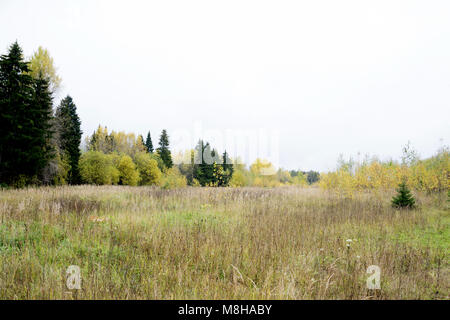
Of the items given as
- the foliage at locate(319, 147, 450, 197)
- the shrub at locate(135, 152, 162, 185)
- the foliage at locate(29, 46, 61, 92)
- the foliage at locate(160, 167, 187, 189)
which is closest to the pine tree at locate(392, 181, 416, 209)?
the foliage at locate(319, 147, 450, 197)

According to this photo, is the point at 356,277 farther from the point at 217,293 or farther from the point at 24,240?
the point at 24,240

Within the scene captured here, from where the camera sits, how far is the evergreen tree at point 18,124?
14336 mm

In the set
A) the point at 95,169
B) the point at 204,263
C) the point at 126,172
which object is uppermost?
the point at 95,169

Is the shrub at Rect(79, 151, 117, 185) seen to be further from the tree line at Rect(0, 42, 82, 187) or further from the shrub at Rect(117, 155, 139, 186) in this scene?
the tree line at Rect(0, 42, 82, 187)

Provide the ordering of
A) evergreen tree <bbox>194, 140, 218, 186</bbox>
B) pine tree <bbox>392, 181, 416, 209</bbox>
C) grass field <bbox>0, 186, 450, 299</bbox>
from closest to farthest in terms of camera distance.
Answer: grass field <bbox>0, 186, 450, 299</bbox> < pine tree <bbox>392, 181, 416, 209</bbox> < evergreen tree <bbox>194, 140, 218, 186</bbox>

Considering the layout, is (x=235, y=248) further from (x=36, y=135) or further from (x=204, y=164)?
(x=204, y=164)

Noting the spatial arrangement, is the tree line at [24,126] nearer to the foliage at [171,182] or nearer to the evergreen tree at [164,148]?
the foliage at [171,182]

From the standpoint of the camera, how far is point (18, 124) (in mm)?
14500

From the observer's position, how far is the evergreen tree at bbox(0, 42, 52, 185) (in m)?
14.3

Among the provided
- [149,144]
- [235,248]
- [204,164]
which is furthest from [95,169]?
[149,144]

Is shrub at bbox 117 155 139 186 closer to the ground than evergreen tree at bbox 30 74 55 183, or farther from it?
closer to the ground

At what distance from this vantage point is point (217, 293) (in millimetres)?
2184

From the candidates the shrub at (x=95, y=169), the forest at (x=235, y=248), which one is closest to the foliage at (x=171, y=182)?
the forest at (x=235, y=248)
